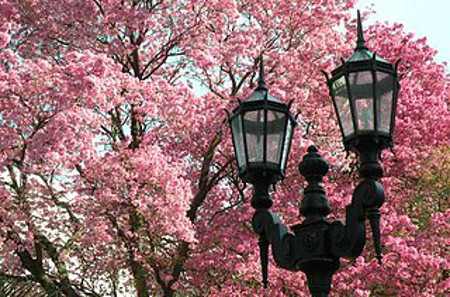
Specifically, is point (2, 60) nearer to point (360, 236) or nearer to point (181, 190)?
→ point (181, 190)

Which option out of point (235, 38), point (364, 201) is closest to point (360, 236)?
point (364, 201)

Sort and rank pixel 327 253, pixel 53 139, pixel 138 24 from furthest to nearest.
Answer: pixel 138 24 → pixel 53 139 → pixel 327 253

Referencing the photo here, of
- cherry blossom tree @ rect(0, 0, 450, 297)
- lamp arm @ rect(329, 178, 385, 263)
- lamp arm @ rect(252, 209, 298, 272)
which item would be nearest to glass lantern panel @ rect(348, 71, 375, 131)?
lamp arm @ rect(329, 178, 385, 263)

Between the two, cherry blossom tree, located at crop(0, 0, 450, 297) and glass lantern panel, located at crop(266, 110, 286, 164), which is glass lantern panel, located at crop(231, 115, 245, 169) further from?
cherry blossom tree, located at crop(0, 0, 450, 297)

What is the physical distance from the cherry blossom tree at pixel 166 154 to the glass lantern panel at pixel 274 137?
718 cm

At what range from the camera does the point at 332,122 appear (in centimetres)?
1549

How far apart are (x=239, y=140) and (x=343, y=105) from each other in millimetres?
905

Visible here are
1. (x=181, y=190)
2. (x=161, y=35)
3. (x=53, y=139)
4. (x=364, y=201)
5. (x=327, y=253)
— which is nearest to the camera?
(x=364, y=201)

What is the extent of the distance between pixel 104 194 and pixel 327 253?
317 inches

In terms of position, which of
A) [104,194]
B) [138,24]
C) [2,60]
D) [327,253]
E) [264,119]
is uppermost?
[138,24]

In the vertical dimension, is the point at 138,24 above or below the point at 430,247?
above

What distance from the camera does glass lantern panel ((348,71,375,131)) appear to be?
4.78 meters

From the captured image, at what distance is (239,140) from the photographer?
5.38m

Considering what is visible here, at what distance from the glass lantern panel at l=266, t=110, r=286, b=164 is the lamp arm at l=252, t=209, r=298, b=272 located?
493 millimetres
